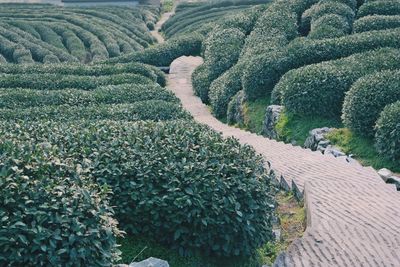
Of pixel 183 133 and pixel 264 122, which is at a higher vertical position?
pixel 183 133

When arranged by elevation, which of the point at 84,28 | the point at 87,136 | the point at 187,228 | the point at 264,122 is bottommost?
the point at 84,28

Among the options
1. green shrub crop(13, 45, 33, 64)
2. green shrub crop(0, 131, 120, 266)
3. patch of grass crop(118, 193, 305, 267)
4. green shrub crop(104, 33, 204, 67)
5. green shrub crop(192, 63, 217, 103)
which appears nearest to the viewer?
green shrub crop(0, 131, 120, 266)

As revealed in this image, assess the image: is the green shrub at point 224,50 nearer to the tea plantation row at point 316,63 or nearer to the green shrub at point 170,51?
the tea plantation row at point 316,63

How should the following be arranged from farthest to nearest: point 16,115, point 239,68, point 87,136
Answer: point 239,68
point 16,115
point 87,136

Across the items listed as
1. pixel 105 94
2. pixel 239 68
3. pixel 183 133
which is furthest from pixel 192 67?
pixel 183 133

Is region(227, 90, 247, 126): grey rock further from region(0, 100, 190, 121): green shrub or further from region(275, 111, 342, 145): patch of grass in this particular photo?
region(0, 100, 190, 121): green shrub

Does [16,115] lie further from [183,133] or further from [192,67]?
[192,67]

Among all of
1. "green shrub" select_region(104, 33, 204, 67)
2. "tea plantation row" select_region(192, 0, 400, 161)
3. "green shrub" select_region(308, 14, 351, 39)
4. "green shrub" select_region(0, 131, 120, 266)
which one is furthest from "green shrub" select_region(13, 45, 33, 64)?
"green shrub" select_region(0, 131, 120, 266)
